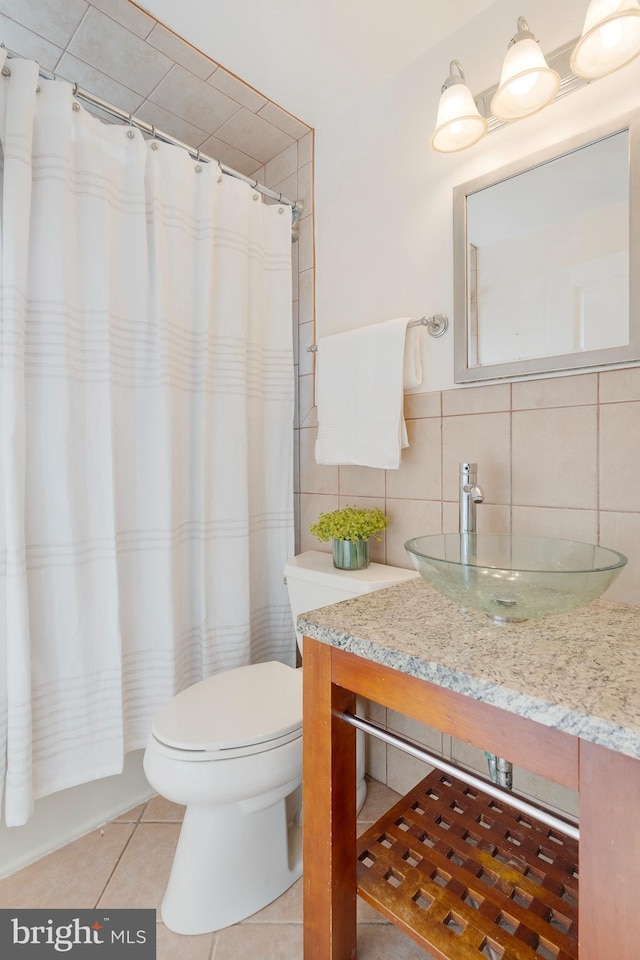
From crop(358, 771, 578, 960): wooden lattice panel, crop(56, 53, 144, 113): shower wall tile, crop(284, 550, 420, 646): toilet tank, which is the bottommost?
crop(358, 771, 578, 960): wooden lattice panel

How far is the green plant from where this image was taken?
1.40 metres

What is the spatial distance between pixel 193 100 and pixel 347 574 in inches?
63.7

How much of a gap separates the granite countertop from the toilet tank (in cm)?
31

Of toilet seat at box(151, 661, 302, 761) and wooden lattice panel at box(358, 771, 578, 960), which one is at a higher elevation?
toilet seat at box(151, 661, 302, 761)

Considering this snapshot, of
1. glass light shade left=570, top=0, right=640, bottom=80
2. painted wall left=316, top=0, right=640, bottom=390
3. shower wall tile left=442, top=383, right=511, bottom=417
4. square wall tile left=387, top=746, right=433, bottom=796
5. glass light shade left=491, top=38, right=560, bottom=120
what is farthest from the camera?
square wall tile left=387, top=746, right=433, bottom=796

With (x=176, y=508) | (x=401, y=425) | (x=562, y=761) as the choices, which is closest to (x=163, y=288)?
(x=176, y=508)

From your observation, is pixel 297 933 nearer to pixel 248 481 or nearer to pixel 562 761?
pixel 562 761

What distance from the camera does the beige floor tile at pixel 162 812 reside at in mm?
1402

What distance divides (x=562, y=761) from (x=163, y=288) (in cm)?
141

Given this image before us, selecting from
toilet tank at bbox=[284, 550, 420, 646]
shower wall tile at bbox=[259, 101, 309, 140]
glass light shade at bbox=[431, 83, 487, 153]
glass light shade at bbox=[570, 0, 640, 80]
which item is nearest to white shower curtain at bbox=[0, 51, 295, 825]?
toilet tank at bbox=[284, 550, 420, 646]

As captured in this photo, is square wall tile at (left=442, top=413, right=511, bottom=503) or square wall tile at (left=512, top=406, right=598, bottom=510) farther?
square wall tile at (left=442, top=413, right=511, bottom=503)

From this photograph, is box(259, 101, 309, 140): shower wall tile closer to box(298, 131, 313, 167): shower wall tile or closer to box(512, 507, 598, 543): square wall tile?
box(298, 131, 313, 167): shower wall tile

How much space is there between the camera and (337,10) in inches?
48.4

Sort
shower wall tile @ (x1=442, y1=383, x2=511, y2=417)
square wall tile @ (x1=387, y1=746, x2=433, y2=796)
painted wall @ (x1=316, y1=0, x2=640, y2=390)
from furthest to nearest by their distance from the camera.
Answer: square wall tile @ (x1=387, y1=746, x2=433, y2=796), shower wall tile @ (x1=442, y1=383, x2=511, y2=417), painted wall @ (x1=316, y1=0, x2=640, y2=390)
